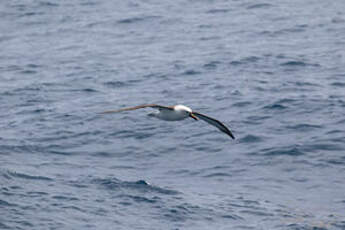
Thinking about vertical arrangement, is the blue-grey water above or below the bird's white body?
below

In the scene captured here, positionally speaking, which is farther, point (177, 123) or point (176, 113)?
point (177, 123)

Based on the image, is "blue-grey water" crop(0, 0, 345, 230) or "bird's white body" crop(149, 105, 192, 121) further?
"blue-grey water" crop(0, 0, 345, 230)

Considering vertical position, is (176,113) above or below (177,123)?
above

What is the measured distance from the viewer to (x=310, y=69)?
35.9m

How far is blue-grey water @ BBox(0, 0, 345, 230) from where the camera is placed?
24.2 meters

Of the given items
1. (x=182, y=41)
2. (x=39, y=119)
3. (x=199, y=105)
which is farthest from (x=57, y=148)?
→ (x=182, y=41)

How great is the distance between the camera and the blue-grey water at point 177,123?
2417 centimetres

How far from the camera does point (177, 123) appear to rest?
31281 mm

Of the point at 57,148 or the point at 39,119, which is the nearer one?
the point at 57,148

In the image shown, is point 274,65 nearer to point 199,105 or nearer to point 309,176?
point 199,105

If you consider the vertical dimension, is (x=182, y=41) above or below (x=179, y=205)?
above

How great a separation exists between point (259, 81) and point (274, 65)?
2403 millimetres

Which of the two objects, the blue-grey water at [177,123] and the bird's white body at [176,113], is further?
the blue-grey water at [177,123]

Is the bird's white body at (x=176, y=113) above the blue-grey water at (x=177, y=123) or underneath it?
above
